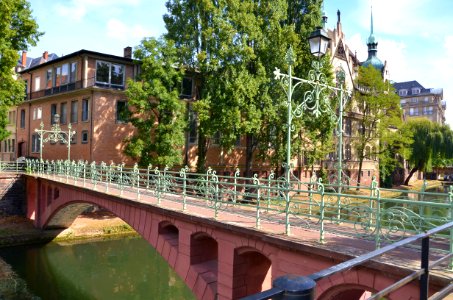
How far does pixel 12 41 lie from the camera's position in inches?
993

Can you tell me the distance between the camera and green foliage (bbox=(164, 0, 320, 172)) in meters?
26.2

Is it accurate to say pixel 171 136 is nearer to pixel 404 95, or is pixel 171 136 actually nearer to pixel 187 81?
pixel 187 81

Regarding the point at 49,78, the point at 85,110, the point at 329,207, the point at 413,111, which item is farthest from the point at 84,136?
the point at 413,111

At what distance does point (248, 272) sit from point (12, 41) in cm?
2344

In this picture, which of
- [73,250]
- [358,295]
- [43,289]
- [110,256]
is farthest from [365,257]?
[73,250]

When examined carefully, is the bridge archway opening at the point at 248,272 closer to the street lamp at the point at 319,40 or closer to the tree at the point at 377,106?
the street lamp at the point at 319,40

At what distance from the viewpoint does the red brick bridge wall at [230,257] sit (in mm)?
6965

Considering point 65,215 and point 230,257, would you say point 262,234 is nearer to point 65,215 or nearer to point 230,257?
point 230,257

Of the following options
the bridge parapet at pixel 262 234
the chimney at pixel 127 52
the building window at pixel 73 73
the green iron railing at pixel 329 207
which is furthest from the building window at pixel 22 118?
the bridge parapet at pixel 262 234

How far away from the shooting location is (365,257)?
259 cm

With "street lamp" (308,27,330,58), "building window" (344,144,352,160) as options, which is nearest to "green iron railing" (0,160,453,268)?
"street lamp" (308,27,330,58)

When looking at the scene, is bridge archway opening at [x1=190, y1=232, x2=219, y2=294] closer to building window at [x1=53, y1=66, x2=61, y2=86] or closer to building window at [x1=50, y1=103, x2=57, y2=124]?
building window at [x1=53, y1=66, x2=61, y2=86]

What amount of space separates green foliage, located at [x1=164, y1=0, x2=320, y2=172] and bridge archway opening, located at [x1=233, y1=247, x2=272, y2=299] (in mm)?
16371

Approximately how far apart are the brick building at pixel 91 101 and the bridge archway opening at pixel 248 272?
19946 mm
